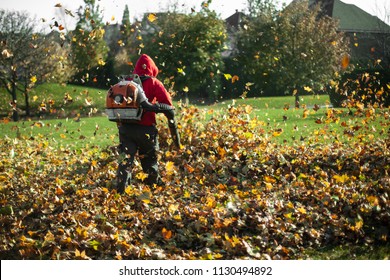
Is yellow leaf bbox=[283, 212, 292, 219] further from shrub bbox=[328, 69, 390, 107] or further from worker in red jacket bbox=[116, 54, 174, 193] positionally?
shrub bbox=[328, 69, 390, 107]

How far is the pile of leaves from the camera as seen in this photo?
4.98 m

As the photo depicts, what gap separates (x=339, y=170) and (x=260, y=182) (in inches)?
56.9

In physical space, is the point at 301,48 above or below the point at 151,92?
above

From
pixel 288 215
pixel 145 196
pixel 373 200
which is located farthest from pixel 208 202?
pixel 373 200

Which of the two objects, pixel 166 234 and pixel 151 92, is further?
pixel 151 92

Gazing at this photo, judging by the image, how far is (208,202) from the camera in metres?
6.00

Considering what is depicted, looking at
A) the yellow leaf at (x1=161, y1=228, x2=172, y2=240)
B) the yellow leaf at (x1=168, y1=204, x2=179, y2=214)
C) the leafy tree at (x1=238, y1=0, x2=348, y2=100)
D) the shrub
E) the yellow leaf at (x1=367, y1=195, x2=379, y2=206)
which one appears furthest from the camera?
the leafy tree at (x1=238, y1=0, x2=348, y2=100)

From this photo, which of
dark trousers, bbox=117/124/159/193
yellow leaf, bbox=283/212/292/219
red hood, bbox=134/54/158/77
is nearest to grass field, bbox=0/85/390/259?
yellow leaf, bbox=283/212/292/219

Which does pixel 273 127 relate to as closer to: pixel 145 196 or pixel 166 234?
pixel 145 196

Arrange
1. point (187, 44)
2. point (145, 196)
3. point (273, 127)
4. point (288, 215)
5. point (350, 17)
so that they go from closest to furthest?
1. point (288, 215)
2. point (145, 196)
3. point (273, 127)
4. point (187, 44)
5. point (350, 17)

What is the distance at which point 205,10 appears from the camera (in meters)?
28.9

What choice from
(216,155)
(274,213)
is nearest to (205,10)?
(216,155)

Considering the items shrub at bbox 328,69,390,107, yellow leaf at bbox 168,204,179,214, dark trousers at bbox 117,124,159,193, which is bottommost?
yellow leaf at bbox 168,204,179,214
